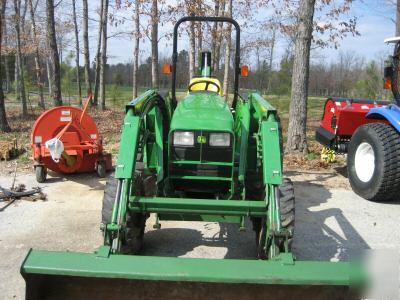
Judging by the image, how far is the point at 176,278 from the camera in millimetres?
2645

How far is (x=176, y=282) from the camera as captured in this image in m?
2.90

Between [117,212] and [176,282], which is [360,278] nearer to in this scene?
[176,282]

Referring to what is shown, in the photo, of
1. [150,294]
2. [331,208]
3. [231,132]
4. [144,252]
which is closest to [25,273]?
[150,294]

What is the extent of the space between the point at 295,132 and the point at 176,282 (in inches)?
264

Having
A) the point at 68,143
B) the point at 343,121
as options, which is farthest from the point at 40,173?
the point at 343,121

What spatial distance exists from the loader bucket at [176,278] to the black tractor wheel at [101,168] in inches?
176

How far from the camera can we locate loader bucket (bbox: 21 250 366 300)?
2.67 metres

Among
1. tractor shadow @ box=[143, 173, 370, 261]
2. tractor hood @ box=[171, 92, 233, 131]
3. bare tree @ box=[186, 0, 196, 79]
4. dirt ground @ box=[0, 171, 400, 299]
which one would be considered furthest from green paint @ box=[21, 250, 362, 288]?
bare tree @ box=[186, 0, 196, 79]

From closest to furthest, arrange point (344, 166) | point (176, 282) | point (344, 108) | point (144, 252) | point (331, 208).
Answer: point (176, 282)
point (144, 252)
point (331, 208)
point (344, 108)
point (344, 166)

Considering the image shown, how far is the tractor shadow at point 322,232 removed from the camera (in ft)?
15.0

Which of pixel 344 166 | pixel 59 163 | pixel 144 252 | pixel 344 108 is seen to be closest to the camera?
pixel 144 252

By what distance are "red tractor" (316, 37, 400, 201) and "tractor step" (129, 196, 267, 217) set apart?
10.7 ft

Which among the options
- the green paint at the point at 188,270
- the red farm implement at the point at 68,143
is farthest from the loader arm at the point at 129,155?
the red farm implement at the point at 68,143

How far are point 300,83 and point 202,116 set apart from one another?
5385mm
